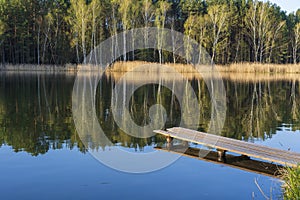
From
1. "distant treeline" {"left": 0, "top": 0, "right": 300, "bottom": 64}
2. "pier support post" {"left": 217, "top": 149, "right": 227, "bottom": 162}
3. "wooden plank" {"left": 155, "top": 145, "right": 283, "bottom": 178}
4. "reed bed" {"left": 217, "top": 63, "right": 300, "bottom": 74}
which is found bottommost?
"wooden plank" {"left": 155, "top": 145, "right": 283, "bottom": 178}

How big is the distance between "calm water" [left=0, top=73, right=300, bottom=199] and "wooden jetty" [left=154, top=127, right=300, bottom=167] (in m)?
0.48

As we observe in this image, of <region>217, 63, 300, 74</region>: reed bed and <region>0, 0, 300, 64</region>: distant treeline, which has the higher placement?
<region>0, 0, 300, 64</region>: distant treeline

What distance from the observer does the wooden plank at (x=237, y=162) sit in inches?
299

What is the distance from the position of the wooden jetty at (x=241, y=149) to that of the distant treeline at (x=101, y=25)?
36.4 meters

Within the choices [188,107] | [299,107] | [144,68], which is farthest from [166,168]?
[144,68]

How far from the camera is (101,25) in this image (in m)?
52.5

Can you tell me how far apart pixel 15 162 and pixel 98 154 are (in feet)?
6.06

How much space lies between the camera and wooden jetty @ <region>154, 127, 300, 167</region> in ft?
24.6

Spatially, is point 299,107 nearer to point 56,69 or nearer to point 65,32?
point 56,69

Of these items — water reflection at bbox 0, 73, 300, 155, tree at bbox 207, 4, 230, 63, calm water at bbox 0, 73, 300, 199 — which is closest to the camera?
calm water at bbox 0, 73, 300, 199

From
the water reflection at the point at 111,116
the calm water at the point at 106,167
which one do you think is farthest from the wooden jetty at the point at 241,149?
the water reflection at the point at 111,116

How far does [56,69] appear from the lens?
149ft

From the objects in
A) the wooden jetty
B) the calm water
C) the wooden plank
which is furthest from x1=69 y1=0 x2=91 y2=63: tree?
the wooden plank

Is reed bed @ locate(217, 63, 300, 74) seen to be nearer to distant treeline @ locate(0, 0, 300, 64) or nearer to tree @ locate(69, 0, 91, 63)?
distant treeline @ locate(0, 0, 300, 64)
